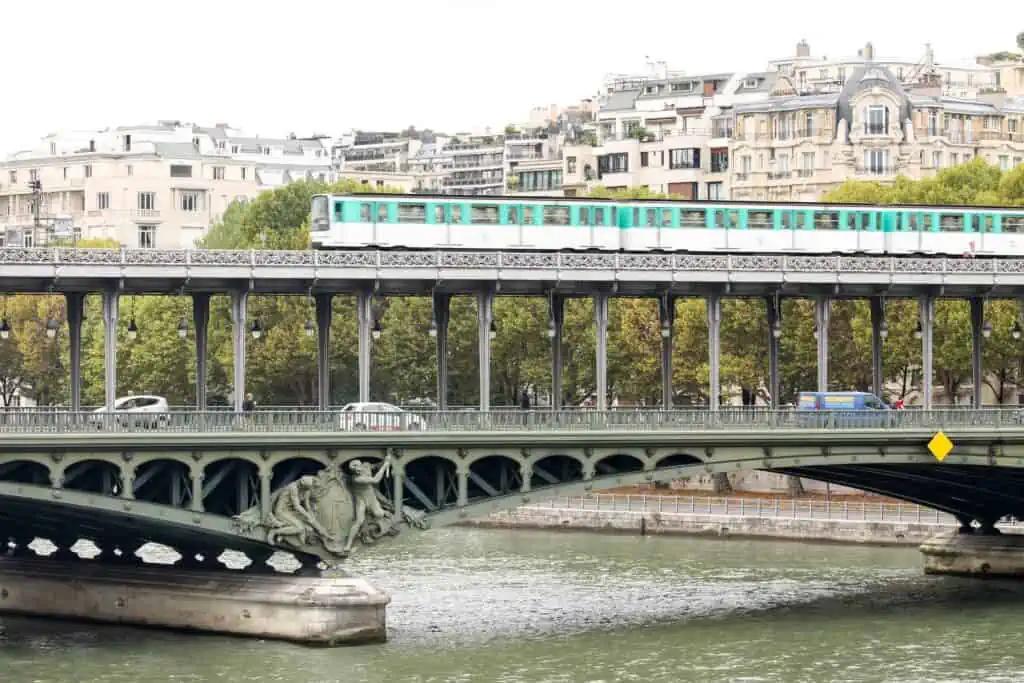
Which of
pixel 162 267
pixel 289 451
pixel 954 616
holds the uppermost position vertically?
pixel 162 267

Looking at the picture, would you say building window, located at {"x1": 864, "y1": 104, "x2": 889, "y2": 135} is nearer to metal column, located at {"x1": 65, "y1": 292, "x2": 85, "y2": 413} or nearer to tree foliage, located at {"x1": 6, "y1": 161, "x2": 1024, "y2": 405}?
tree foliage, located at {"x1": 6, "y1": 161, "x2": 1024, "y2": 405}

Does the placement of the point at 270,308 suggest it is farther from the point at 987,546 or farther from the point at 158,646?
the point at 158,646

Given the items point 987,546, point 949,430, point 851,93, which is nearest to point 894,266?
point 949,430

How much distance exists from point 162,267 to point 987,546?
112 feet

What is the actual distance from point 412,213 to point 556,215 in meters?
5.57

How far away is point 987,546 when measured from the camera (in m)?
95.7

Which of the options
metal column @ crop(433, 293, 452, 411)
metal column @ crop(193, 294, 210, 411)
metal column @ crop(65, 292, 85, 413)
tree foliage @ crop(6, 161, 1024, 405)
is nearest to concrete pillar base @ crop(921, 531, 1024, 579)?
tree foliage @ crop(6, 161, 1024, 405)

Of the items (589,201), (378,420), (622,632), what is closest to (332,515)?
(378,420)

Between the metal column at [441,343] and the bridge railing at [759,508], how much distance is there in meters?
28.6

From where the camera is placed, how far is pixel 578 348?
126m

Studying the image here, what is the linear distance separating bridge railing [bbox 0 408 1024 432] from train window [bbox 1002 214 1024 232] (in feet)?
61.3

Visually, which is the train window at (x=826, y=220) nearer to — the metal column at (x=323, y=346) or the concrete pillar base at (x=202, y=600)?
the metal column at (x=323, y=346)

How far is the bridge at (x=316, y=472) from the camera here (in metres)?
73.4

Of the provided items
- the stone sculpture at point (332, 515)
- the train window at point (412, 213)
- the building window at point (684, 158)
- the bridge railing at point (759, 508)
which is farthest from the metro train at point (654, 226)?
the building window at point (684, 158)
